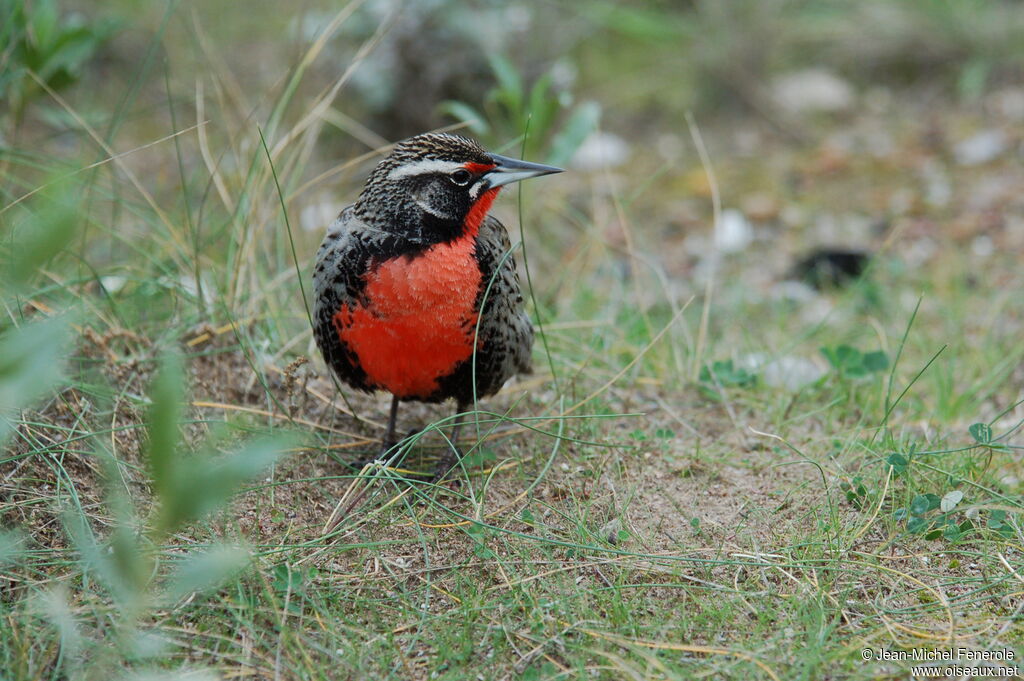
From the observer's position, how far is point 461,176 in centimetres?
366

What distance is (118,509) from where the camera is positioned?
7.25 ft

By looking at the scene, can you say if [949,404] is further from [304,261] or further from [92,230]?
[92,230]

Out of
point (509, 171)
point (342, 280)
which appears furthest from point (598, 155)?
point (342, 280)

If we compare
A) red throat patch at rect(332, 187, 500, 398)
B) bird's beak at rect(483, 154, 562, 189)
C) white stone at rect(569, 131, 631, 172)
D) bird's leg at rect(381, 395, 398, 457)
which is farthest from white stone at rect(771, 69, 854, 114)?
red throat patch at rect(332, 187, 500, 398)

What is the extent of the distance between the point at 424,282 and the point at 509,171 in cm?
55

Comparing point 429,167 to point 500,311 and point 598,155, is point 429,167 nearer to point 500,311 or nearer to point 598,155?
point 500,311

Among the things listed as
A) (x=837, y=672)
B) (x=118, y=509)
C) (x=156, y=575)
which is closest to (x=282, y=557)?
(x=156, y=575)

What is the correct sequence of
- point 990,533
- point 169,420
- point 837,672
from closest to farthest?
point 169,420 < point 837,672 < point 990,533

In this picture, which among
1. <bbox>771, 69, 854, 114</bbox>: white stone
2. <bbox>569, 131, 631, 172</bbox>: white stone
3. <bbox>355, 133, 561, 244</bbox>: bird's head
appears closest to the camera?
<bbox>355, 133, 561, 244</bbox>: bird's head

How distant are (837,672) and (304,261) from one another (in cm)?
353

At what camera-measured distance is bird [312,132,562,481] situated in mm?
3486

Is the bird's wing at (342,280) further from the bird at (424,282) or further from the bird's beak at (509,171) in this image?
the bird's beak at (509,171)

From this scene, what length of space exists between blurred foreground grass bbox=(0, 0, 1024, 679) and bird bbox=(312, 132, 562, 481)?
0.25 metres

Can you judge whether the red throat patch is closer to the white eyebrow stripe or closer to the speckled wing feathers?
the speckled wing feathers
